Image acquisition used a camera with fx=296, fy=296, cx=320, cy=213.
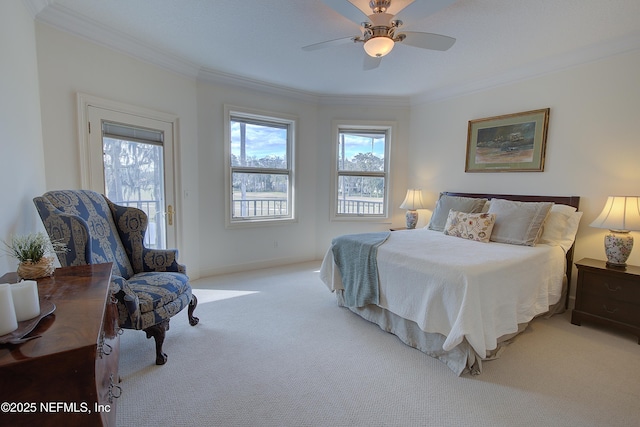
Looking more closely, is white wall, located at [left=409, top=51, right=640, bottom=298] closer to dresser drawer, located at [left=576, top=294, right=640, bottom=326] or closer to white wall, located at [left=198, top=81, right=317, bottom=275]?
dresser drawer, located at [left=576, top=294, right=640, bottom=326]

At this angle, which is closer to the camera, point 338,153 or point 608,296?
point 608,296

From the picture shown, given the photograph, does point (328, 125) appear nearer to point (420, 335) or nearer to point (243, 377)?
point (420, 335)

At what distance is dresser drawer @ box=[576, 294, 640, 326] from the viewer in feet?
7.89

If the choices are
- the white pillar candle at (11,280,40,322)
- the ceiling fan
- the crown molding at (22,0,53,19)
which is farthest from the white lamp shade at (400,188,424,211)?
the crown molding at (22,0,53,19)

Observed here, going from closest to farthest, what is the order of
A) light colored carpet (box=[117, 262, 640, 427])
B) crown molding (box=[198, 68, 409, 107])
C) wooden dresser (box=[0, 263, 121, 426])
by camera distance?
wooden dresser (box=[0, 263, 121, 426]) < light colored carpet (box=[117, 262, 640, 427]) < crown molding (box=[198, 68, 409, 107])

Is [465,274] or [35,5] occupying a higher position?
[35,5]

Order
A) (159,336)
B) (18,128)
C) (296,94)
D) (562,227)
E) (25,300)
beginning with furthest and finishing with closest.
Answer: (296,94), (562,227), (159,336), (18,128), (25,300)

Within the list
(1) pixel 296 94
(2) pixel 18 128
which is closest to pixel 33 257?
(2) pixel 18 128

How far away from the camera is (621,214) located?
8.20ft

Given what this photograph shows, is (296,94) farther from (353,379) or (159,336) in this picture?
(353,379)

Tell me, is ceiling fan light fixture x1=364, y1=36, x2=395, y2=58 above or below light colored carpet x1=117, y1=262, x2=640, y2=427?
above

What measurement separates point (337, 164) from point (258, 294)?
239cm

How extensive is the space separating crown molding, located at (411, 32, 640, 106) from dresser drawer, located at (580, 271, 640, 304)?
2.06 metres

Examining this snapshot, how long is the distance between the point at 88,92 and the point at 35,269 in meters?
1.99
